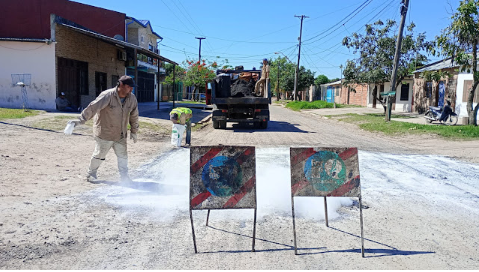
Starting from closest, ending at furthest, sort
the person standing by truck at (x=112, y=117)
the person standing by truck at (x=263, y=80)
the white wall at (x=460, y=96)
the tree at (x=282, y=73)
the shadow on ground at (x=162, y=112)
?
the person standing by truck at (x=112, y=117) < the person standing by truck at (x=263, y=80) < the shadow on ground at (x=162, y=112) < the white wall at (x=460, y=96) < the tree at (x=282, y=73)

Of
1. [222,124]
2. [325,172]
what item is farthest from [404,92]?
[325,172]

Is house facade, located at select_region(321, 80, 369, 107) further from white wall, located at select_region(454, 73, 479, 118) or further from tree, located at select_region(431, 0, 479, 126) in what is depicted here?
tree, located at select_region(431, 0, 479, 126)

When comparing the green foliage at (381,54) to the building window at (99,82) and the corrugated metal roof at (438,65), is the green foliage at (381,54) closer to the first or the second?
the corrugated metal roof at (438,65)

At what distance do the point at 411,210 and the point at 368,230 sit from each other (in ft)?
3.60

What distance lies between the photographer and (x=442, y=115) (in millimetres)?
17562

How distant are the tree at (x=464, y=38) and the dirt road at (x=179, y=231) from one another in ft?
35.0

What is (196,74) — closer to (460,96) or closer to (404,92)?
(404,92)

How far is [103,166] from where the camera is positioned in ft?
25.2

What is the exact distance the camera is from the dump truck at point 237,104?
14953 mm

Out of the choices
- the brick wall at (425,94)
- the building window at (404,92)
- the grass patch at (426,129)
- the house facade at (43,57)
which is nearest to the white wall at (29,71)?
the house facade at (43,57)

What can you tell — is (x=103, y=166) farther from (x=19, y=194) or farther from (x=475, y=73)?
(x=475, y=73)

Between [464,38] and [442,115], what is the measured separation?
367 cm

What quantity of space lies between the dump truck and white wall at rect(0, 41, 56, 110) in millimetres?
8148

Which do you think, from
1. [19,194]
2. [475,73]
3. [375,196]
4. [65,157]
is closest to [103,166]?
[65,157]
